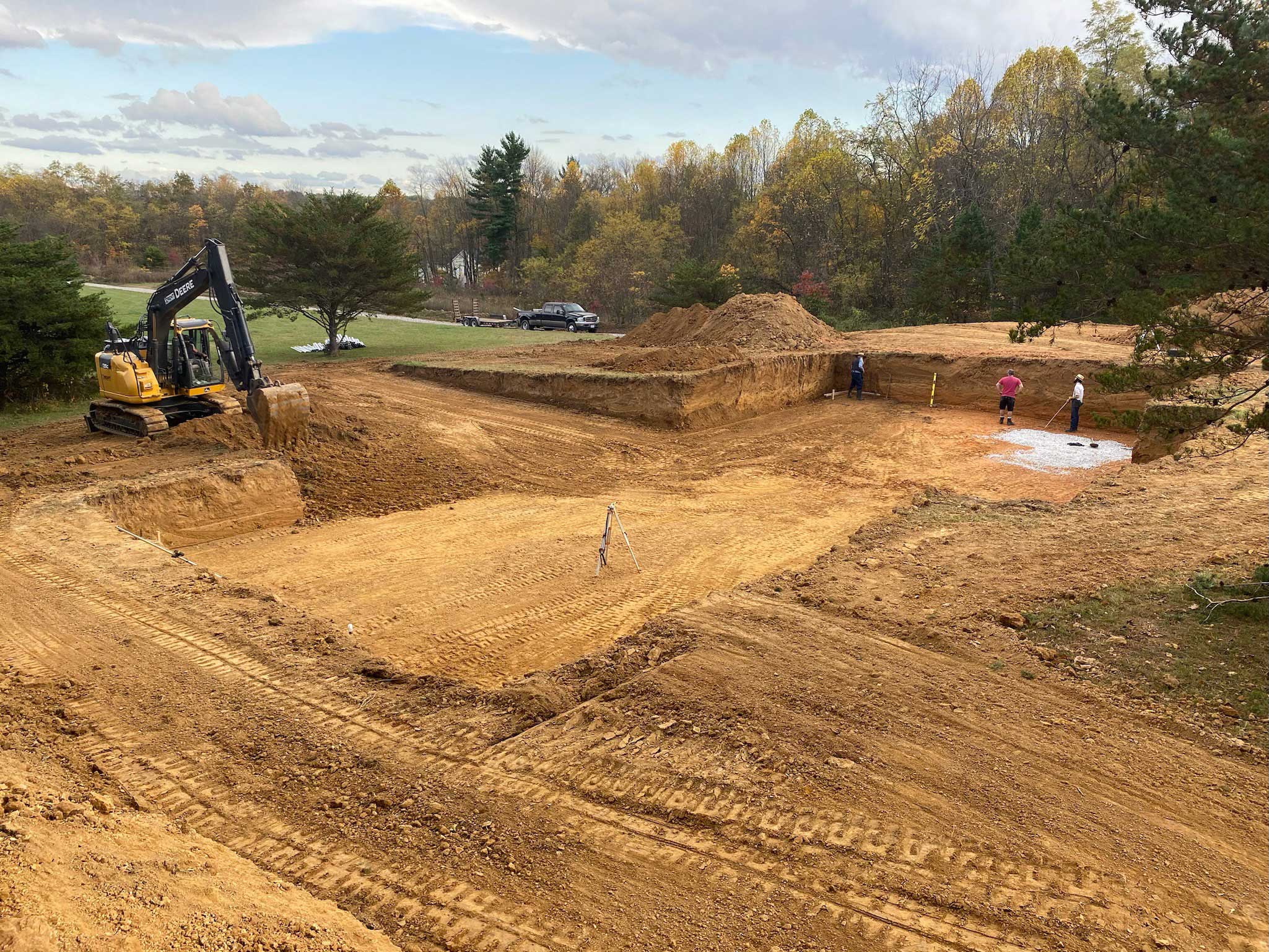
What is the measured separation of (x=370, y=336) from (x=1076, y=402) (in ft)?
88.7

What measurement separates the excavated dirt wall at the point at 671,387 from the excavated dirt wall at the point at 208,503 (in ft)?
31.8

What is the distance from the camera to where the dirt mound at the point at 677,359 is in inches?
889

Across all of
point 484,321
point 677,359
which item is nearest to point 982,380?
point 677,359

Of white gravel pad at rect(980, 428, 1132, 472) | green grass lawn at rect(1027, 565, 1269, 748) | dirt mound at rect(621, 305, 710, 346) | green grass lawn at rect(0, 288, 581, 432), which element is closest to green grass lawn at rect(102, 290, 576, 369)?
green grass lawn at rect(0, 288, 581, 432)

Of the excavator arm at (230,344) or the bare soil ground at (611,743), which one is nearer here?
the bare soil ground at (611,743)

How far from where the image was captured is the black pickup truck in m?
38.1

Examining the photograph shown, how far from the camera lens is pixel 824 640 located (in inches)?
298

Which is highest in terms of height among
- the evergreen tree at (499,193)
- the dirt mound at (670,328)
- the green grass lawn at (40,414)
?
the evergreen tree at (499,193)

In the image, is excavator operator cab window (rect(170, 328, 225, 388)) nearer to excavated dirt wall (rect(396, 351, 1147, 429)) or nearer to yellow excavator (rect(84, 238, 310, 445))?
yellow excavator (rect(84, 238, 310, 445))

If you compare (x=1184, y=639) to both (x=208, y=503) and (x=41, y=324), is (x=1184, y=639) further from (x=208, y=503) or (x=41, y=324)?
(x=41, y=324)

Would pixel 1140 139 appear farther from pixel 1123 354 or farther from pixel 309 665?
pixel 1123 354

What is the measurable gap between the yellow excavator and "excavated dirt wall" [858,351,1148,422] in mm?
16973

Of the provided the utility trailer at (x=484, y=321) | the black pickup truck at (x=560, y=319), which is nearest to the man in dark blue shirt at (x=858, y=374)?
the black pickup truck at (x=560, y=319)

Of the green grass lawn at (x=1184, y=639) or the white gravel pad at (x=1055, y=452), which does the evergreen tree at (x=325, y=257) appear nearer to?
the white gravel pad at (x=1055, y=452)
